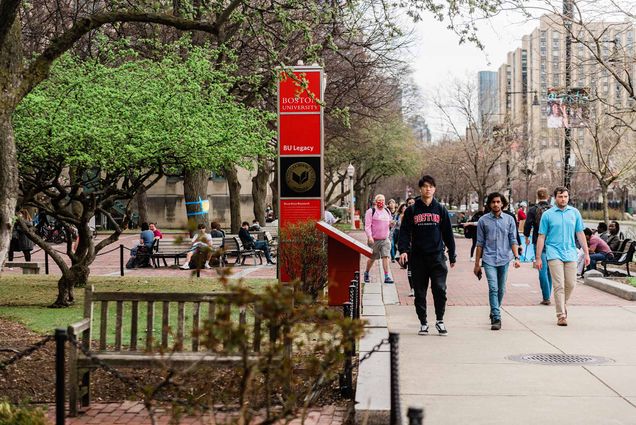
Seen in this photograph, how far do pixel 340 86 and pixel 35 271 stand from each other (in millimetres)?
14514

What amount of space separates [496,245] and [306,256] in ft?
11.6

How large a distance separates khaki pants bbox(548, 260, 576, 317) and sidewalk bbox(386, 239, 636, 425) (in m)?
0.30

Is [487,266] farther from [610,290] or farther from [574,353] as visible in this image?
[610,290]

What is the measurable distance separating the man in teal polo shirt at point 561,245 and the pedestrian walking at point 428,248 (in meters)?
1.66

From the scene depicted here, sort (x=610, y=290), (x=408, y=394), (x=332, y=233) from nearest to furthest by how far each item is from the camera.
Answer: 1. (x=408, y=394)
2. (x=332, y=233)
3. (x=610, y=290)

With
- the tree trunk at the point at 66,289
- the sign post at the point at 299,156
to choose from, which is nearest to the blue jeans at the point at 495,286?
the sign post at the point at 299,156

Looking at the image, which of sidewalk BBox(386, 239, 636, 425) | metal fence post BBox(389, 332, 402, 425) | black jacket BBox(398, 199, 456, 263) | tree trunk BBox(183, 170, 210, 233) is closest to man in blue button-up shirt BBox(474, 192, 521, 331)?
sidewalk BBox(386, 239, 636, 425)

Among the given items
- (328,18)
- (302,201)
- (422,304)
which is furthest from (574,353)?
(302,201)

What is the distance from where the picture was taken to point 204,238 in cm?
487

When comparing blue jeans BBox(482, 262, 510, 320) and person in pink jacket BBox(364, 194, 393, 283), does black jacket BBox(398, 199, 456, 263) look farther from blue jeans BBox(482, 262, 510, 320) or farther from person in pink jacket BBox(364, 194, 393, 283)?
person in pink jacket BBox(364, 194, 393, 283)

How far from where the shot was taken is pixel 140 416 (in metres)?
7.30

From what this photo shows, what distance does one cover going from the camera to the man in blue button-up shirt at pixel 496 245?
1237 cm

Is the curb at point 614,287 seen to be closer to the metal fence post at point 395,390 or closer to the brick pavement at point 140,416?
the brick pavement at point 140,416

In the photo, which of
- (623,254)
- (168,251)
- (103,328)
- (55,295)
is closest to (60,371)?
(103,328)
